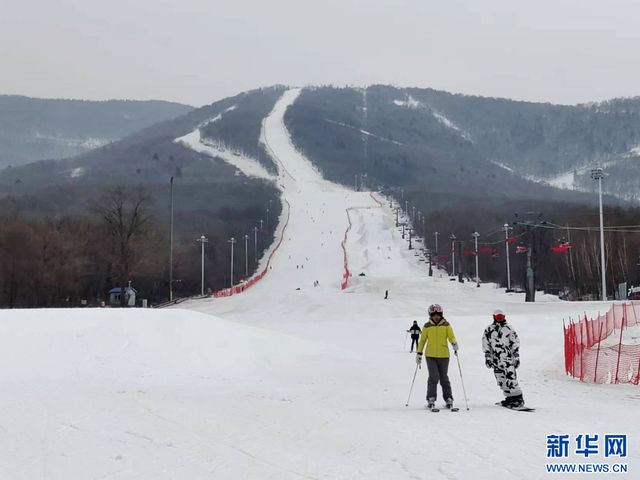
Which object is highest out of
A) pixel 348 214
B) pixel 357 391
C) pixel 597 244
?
pixel 348 214

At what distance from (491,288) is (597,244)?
1522cm

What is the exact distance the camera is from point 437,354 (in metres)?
13.5

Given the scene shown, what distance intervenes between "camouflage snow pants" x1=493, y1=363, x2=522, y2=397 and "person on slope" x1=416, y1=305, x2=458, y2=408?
0.97m

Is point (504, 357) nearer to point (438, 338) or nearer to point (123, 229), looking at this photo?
point (438, 338)

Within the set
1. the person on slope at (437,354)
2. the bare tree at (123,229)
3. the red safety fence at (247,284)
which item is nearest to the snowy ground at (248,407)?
the person on slope at (437,354)

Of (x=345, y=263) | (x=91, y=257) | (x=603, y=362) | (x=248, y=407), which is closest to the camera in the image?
(x=248, y=407)

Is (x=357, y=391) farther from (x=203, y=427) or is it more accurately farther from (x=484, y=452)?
(x=484, y=452)

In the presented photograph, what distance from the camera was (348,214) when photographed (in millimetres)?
183875

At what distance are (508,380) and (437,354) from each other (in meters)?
1.39

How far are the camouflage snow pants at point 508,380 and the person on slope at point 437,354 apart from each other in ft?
3.19

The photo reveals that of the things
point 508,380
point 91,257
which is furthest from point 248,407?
point 91,257

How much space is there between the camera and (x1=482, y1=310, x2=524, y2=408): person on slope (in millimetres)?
13531

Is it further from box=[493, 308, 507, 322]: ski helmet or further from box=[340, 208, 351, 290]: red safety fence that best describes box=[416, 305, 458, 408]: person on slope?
box=[340, 208, 351, 290]: red safety fence

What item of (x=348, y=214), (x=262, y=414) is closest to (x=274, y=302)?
(x=262, y=414)
